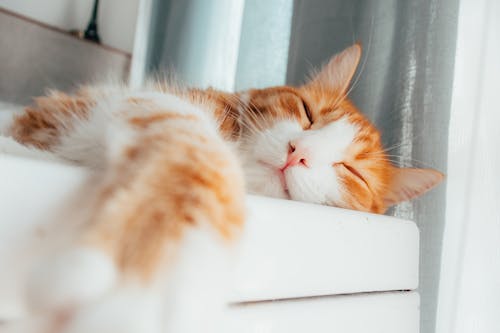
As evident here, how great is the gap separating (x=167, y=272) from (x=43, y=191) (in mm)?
115

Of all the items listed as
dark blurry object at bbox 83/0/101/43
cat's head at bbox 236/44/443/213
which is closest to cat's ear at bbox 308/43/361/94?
cat's head at bbox 236/44/443/213

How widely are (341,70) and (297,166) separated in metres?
0.40

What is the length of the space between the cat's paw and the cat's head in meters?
0.48

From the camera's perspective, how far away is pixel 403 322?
685 mm

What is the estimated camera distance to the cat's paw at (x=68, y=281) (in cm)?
27

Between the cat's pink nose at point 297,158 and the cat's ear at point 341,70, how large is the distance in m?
0.33

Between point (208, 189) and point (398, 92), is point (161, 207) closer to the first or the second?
point (208, 189)

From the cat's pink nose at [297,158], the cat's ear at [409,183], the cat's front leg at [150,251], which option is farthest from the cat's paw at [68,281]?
the cat's ear at [409,183]

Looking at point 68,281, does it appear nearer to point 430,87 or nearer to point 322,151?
point 322,151

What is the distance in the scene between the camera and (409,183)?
0.98 metres

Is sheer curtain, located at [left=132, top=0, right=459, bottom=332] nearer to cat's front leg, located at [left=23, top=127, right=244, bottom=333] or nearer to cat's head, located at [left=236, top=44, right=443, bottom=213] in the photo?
cat's head, located at [left=236, top=44, right=443, bottom=213]

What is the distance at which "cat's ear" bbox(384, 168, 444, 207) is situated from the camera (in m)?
0.93

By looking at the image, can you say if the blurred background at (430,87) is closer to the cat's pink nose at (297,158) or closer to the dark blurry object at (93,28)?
the cat's pink nose at (297,158)

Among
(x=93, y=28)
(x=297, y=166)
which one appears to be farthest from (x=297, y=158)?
(x=93, y=28)
